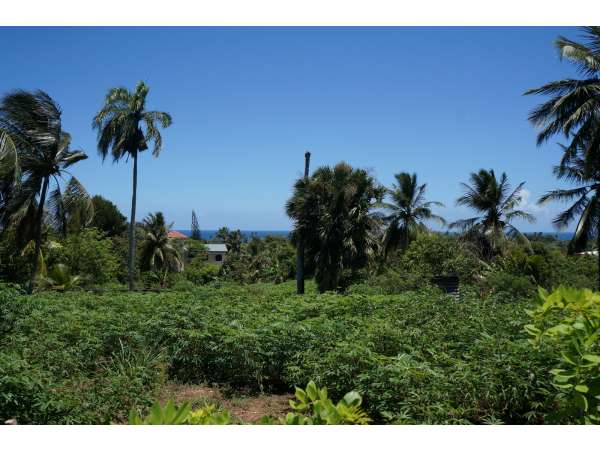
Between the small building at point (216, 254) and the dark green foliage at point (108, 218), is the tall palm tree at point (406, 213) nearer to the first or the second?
the dark green foliage at point (108, 218)

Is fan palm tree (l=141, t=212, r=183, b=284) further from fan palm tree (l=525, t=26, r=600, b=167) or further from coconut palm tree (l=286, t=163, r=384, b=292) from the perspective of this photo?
fan palm tree (l=525, t=26, r=600, b=167)

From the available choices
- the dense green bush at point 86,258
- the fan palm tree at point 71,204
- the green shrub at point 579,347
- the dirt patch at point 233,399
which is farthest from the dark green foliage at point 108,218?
the green shrub at point 579,347

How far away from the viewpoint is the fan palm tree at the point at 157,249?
33.8 meters

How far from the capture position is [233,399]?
5883mm

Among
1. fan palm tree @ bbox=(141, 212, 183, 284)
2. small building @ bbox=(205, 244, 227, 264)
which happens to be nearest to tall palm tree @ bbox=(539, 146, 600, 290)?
fan palm tree @ bbox=(141, 212, 183, 284)

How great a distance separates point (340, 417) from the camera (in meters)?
1.51

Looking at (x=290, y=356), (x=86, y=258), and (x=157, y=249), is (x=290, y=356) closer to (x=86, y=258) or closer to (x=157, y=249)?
(x=86, y=258)

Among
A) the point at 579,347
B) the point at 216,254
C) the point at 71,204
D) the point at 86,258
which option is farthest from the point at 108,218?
the point at 579,347

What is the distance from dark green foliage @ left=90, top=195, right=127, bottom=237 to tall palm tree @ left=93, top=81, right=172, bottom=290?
1936 cm

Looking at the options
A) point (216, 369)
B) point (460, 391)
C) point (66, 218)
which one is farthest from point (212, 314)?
point (66, 218)

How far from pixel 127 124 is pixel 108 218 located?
21.4 metres

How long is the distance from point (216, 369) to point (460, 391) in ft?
11.7

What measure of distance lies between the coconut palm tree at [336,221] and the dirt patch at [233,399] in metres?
13.5

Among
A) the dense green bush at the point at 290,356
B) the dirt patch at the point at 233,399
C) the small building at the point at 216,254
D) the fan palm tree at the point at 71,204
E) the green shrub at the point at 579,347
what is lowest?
the small building at the point at 216,254
